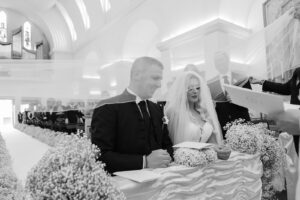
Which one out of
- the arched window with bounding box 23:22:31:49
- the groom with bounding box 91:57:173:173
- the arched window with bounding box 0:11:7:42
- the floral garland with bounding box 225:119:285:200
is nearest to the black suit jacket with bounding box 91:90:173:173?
the groom with bounding box 91:57:173:173

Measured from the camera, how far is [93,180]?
115cm

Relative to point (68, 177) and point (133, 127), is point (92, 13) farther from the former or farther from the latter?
point (68, 177)

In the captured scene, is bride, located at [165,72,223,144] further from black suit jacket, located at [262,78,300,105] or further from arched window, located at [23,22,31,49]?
arched window, located at [23,22,31,49]

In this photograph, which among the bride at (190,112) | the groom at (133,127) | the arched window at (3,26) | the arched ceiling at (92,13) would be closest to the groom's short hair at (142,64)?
the groom at (133,127)

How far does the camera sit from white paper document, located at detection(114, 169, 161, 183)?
147cm

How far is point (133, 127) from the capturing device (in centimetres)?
182

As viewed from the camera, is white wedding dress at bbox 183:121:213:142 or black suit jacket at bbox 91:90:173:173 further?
white wedding dress at bbox 183:121:213:142

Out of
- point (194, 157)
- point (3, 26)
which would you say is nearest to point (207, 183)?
point (194, 157)

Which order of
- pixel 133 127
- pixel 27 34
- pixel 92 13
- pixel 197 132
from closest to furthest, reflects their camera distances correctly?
1. pixel 133 127
2. pixel 197 132
3. pixel 92 13
4. pixel 27 34

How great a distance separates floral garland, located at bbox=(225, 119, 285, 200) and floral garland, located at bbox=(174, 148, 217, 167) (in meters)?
0.69

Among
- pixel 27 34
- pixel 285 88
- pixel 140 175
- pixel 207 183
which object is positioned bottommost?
pixel 207 183

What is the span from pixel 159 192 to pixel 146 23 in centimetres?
508

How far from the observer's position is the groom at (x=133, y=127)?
5.60ft

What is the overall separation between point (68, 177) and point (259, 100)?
1450mm
